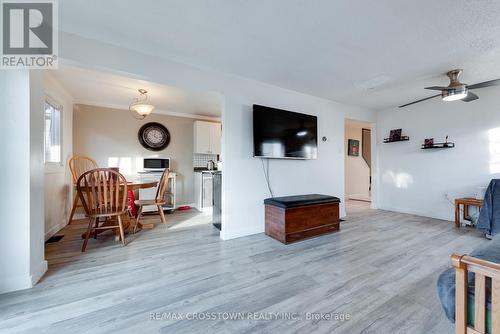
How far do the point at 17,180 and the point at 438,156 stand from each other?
592 cm

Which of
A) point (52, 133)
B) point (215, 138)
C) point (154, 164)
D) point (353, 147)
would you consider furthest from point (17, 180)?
point (353, 147)

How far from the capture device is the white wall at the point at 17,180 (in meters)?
1.53

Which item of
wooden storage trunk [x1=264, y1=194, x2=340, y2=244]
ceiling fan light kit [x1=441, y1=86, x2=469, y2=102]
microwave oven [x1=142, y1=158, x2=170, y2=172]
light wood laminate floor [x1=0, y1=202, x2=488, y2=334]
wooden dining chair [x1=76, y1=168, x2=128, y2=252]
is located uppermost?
ceiling fan light kit [x1=441, y1=86, x2=469, y2=102]

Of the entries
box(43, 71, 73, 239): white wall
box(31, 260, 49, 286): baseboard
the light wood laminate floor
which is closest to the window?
box(43, 71, 73, 239): white wall

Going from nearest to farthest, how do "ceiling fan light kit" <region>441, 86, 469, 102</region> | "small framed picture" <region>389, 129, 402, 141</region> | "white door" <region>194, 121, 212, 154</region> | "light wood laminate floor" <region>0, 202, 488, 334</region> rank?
"light wood laminate floor" <region>0, 202, 488, 334</region> → "ceiling fan light kit" <region>441, 86, 469, 102</region> → "small framed picture" <region>389, 129, 402, 141</region> → "white door" <region>194, 121, 212, 154</region>

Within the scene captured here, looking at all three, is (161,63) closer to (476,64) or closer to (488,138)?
(476,64)

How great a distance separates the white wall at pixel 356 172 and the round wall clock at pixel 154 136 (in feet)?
17.4

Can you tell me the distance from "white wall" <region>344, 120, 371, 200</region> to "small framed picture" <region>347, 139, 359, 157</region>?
10 centimetres

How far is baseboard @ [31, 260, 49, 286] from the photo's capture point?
1.62 m

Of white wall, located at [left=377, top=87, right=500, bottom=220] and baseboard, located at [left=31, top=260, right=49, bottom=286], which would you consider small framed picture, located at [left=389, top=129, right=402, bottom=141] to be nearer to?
white wall, located at [left=377, top=87, right=500, bottom=220]

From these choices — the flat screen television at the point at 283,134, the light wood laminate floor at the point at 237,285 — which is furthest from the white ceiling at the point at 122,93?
the light wood laminate floor at the point at 237,285

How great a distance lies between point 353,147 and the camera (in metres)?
6.38

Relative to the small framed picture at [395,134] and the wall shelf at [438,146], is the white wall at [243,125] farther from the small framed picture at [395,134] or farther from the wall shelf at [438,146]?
the wall shelf at [438,146]

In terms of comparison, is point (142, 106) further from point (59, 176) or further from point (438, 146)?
point (438, 146)
